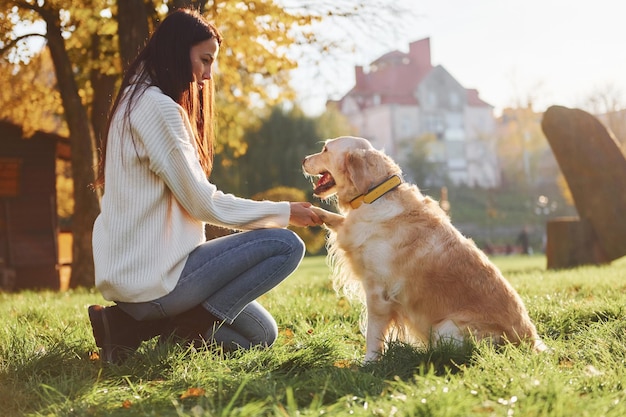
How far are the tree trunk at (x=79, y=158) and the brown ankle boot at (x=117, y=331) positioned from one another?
8.49 meters

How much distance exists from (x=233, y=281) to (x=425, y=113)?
202 feet

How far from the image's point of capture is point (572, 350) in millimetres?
3832

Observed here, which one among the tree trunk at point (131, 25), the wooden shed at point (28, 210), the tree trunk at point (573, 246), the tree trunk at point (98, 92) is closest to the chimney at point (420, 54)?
the wooden shed at point (28, 210)

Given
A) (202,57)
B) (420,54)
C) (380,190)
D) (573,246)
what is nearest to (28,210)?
(573,246)

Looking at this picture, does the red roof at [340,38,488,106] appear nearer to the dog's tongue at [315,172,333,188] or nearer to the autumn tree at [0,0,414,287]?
the autumn tree at [0,0,414,287]

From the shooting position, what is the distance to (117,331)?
155 inches

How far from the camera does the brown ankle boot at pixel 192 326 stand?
4027 millimetres

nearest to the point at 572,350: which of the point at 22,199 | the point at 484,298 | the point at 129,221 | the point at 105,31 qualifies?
the point at 484,298

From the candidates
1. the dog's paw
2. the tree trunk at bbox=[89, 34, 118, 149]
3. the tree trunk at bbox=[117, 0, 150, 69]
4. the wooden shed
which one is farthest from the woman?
the wooden shed

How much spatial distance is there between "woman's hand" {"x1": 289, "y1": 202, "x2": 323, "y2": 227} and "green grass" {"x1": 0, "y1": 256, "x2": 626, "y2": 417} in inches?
28.4

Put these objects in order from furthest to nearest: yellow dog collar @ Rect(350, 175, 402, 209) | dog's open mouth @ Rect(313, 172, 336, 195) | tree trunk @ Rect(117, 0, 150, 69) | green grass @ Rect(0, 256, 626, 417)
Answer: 1. tree trunk @ Rect(117, 0, 150, 69)
2. dog's open mouth @ Rect(313, 172, 336, 195)
3. yellow dog collar @ Rect(350, 175, 402, 209)
4. green grass @ Rect(0, 256, 626, 417)

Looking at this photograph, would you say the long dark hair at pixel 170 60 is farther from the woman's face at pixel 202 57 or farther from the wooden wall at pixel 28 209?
the wooden wall at pixel 28 209

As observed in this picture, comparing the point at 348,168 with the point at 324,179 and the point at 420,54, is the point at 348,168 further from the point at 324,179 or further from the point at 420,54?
the point at 420,54

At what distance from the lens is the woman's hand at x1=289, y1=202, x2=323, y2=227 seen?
13.8 ft
